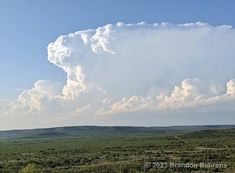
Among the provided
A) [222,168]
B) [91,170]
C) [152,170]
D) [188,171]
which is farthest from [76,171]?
[222,168]

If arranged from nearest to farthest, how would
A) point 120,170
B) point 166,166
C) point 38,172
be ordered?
point 38,172
point 120,170
point 166,166

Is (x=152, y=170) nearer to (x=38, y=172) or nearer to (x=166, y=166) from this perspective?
(x=166, y=166)

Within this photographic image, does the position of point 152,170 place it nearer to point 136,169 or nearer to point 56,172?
point 136,169

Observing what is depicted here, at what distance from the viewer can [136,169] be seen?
40812 millimetres

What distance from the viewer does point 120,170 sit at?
1538 inches

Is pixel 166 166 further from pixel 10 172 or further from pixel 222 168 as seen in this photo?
pixel 10 172

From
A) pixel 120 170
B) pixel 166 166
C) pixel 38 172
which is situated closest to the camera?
pixel 38 172

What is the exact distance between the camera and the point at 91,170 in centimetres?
4119

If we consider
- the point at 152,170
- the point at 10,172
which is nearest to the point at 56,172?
the point at 10,172

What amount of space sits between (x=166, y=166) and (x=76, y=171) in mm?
7928

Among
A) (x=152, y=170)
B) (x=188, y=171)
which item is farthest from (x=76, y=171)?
(x=188, y=171)

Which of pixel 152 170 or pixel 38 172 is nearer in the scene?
pixel 38 172

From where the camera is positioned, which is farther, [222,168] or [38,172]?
[222,168]

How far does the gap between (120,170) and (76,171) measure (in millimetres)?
4175
